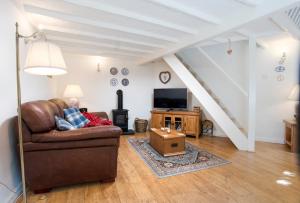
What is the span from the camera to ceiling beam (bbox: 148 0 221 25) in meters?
2.13

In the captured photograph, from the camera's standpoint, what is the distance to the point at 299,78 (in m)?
0.75

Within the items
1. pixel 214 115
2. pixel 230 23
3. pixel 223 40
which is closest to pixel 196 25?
pixel 230 23

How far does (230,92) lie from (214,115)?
103 cm

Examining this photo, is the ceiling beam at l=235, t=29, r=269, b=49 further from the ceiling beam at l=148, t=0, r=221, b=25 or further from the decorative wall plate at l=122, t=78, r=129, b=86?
the decorative wall plate at l=122, t=78, r=129, b=86

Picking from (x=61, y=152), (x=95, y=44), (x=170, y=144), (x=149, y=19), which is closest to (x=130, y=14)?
(x=149, y=19)

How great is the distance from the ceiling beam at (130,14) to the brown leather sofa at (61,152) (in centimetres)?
137

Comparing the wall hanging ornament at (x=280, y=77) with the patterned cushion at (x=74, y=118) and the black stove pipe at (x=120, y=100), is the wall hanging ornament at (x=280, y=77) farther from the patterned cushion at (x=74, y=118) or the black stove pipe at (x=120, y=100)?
the patterned cushion at (x=74, y=118)

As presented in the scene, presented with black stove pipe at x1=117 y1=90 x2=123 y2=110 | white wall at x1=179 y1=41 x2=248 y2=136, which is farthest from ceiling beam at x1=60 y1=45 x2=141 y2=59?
white wall at x1=179 y1=41 x2=248 y2=136

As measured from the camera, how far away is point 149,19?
257 cm

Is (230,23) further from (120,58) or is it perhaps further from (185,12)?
(120,58)

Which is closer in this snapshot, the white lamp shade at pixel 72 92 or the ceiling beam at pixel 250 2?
the ceiling beam at pixel 250 2

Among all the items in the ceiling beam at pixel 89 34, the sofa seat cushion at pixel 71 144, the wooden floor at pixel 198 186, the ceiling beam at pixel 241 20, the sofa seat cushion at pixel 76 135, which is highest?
the ceiling beam at pixel 89 34

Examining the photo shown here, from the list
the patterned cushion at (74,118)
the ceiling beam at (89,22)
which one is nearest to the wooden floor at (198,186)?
the patterned cushion at (74,118)

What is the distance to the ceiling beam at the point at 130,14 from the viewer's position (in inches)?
85.3
